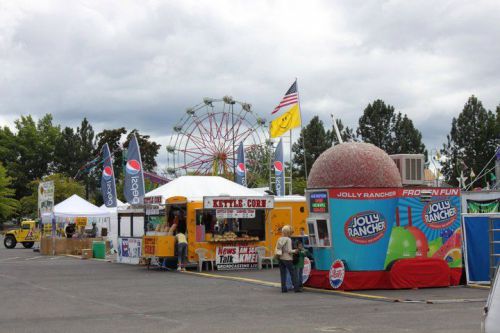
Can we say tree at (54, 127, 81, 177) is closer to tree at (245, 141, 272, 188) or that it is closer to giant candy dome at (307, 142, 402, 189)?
tree at (245, 141, 272, 188)

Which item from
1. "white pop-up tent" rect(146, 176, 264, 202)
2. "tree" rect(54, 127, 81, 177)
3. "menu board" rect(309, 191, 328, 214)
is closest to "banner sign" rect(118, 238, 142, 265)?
"white pop-up tent" rect(146, 176, 264, 202)

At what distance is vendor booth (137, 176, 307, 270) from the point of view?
26688 millimetres

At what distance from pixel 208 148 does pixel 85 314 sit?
1899 inches

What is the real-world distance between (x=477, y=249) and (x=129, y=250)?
15.1 m

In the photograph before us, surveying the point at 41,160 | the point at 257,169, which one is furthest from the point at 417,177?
the point at 41,160

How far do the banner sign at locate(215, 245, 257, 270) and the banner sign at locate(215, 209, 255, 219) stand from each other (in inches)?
43.6

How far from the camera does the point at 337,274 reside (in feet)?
60.5

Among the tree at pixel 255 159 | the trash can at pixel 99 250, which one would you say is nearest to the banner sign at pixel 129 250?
the trash can at pixel 99 250

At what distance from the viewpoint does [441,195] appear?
19.7m

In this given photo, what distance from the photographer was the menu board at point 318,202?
62.4ft

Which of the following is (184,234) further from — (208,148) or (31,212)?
(31,212)

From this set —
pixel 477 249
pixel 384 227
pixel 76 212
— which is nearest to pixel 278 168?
pixel 76 212

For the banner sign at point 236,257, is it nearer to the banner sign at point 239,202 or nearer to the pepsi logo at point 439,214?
the banner sign at point 239,202

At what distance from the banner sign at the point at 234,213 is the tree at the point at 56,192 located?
192 ft
